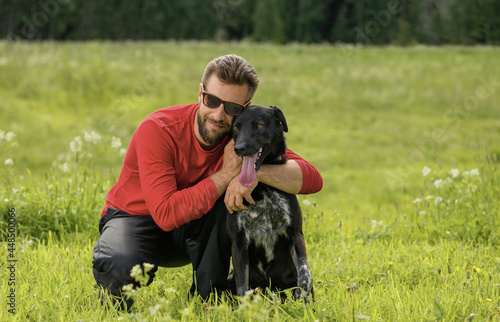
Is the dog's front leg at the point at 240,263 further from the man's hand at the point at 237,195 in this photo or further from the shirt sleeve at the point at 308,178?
the shirt sleeve at the point at 308,178

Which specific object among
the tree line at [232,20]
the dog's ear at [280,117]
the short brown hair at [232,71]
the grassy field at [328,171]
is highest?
the tree line at [232,20]

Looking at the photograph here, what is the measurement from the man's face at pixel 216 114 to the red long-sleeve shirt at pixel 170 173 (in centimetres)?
14

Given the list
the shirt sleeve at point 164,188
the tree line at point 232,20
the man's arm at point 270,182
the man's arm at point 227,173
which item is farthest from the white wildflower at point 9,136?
the tree line at point 232,20

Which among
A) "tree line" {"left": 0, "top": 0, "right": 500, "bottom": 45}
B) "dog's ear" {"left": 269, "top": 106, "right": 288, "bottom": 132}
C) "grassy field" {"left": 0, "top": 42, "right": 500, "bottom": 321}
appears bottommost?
"grassy field" {"left": 0, "top": 42, "right": 500, "bottom": 321}

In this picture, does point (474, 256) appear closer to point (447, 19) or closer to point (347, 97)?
point (347, 97)

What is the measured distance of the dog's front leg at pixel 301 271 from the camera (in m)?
3.12

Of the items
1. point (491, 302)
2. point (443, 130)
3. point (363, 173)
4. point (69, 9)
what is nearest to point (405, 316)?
point (491, 302)

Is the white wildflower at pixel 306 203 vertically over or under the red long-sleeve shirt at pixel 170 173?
under

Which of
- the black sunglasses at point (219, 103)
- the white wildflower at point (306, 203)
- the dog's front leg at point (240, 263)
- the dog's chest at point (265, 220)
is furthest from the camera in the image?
the white wildflower at point (306, 203)

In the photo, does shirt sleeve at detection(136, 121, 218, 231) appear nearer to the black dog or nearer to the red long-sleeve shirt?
the red long-sleeve shirt

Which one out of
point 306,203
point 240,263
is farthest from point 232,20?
point 240,263

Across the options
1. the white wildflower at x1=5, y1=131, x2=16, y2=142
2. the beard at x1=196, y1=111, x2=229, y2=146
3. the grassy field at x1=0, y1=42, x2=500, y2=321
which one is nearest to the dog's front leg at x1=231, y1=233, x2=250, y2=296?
the grassy field at x1=0, y1=42, x2=500, y2=321

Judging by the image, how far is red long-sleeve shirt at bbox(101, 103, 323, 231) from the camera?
330 cm

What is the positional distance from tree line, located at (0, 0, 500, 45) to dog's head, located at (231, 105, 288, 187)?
3253 centimetres
